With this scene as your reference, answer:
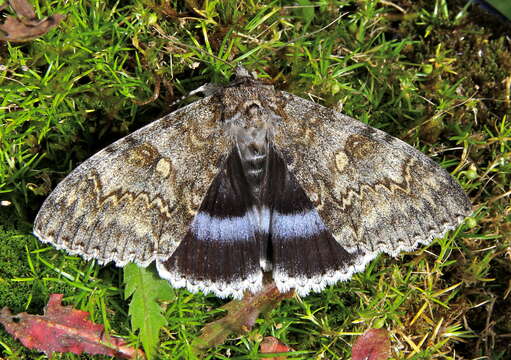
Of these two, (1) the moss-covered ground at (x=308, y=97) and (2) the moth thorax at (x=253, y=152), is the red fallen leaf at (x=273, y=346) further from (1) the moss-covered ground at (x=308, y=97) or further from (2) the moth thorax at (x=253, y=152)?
(2) the moth thorax at (x=253, y=152)

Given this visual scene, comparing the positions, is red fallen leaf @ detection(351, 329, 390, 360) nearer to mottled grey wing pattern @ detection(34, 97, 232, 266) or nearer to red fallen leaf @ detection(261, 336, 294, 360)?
red fallen leaf @ detection(261, 336, 294, 360)

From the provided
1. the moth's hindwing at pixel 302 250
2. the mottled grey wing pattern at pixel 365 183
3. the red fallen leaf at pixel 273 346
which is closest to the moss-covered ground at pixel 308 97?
the red fallen leaf at pixel 273 346

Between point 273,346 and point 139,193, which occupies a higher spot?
point 139,193

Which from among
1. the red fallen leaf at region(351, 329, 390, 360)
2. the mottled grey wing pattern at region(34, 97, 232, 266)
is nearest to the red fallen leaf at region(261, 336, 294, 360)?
the red fallen leaf at region(351, 329, 390, 360)

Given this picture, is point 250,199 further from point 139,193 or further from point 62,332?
point 62,332

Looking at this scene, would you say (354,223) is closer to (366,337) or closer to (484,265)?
(366,337)

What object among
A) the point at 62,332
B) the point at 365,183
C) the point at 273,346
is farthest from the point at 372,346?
the point at 62,332
